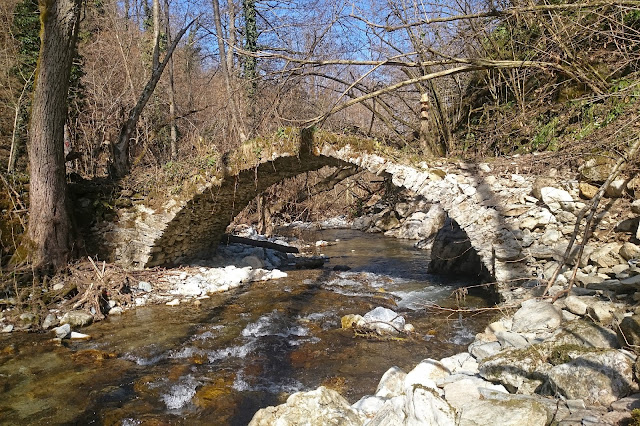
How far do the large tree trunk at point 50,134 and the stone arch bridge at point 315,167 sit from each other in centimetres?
100

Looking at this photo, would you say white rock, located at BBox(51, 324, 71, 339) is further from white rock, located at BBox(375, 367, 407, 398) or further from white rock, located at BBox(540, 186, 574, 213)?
white rock, located at BBox(540, 186, 574, 213)

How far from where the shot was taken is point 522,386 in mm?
2719

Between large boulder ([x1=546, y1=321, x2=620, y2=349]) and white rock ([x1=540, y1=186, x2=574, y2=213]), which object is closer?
large boulder ([x1=546, y1=321, x2=620, y2=349])

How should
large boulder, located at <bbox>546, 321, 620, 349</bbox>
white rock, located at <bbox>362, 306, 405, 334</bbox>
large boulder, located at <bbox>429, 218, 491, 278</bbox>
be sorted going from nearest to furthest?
large boulder, located at <bbox>546, 321, 620, 349</bbox> < white rock, located at <bbox>362, 306, 405, 334</bbox> < large boulder, located at <bbox>429, 218, 491, 278</bbox>

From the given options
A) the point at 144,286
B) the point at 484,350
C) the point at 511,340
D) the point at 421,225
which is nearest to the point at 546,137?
the point at 511,340

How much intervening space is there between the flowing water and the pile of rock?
70cm

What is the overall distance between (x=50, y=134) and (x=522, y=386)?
259 inches

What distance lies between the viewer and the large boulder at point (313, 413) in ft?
9.09

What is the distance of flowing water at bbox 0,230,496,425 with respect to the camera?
3645 mm

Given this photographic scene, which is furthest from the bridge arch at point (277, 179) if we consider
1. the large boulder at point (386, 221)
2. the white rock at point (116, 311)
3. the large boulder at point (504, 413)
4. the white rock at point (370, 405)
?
the large boulder at point (386, 221)

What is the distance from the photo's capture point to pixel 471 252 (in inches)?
Answer: 315

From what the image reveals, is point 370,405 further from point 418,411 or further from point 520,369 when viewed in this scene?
Result: point 520,369

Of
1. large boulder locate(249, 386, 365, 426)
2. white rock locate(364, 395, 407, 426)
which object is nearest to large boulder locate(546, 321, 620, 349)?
white rock locate(364, 395, 407, 426)

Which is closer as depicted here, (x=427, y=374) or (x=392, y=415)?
(x=392, y=415)
